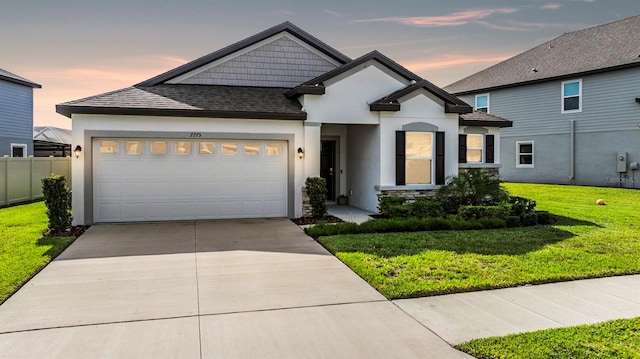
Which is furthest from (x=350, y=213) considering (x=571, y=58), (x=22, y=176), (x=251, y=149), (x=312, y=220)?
(x=571, y=58)

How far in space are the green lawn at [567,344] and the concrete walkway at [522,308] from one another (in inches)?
7.2

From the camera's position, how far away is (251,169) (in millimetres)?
12469

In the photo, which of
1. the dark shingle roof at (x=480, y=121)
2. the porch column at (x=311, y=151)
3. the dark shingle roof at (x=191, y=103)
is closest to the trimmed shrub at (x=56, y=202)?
the dark shingle roof at (x=191, y=103)

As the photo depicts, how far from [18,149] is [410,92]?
2143 cm

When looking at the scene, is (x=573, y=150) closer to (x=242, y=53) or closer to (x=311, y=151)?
(x=311, y=151)

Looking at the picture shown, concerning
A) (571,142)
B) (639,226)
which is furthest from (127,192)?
(571,142)

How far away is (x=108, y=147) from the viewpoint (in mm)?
11586

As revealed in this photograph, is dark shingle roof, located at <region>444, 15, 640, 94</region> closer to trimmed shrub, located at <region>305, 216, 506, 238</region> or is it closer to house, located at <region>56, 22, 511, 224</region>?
house, located at <region>56, 22, 511, 224</region>

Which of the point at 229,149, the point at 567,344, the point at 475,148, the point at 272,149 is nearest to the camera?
the point at 567,344

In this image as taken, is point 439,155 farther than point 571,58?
No

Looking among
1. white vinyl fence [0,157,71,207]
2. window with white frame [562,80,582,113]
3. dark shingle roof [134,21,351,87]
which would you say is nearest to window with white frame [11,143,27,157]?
white vinyl fence [0,157,71,207]

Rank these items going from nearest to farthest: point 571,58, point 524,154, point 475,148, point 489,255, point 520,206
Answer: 1. point 489,255
2. point 520,206
3. point 475,148
4. point 571,58
5. point 524,154

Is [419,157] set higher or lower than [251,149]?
lower

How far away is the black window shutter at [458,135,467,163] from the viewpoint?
48.6ft
